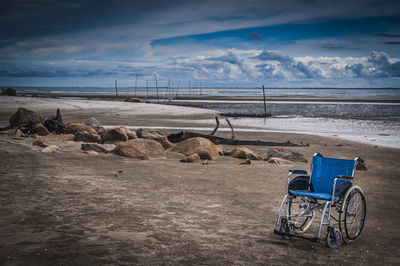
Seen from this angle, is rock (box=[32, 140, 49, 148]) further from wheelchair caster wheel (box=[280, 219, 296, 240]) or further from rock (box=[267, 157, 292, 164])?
wheelchair caster wheel (box=[280, 219, 296, 240])

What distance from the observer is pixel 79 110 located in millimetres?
37156

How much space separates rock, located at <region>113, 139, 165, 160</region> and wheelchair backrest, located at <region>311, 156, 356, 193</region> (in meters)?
7.18

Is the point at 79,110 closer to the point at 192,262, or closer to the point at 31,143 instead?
the point at 31,143

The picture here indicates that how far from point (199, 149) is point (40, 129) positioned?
274 inches

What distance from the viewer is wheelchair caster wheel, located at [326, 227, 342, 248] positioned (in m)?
5.05

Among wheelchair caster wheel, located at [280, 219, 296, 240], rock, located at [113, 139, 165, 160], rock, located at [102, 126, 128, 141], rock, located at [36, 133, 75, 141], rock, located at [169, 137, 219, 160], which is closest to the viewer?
wheelchair caster wheel, located at [280, 219, 296, 240]

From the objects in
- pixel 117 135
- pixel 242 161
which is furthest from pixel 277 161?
pixel 117 135

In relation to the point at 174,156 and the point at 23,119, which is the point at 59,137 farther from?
the point at 174,156

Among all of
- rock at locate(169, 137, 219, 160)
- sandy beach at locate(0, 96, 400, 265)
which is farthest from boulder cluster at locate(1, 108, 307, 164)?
sandy beach at locate(0, 96, 400, 265)

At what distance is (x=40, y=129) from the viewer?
15.6m

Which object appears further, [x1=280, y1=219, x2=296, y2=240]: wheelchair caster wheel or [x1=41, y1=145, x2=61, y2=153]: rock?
[x1=41, y1=145, x2=61, y2=153]: rock

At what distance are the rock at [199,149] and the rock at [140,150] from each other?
1.05 metres

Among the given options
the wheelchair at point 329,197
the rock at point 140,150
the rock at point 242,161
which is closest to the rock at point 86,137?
the rock at point 140,150

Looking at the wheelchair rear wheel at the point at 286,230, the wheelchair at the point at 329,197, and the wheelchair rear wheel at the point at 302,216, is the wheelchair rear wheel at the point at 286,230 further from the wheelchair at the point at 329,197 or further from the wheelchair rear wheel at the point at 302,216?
the wheelchair rear wheel at the point at 302,216
